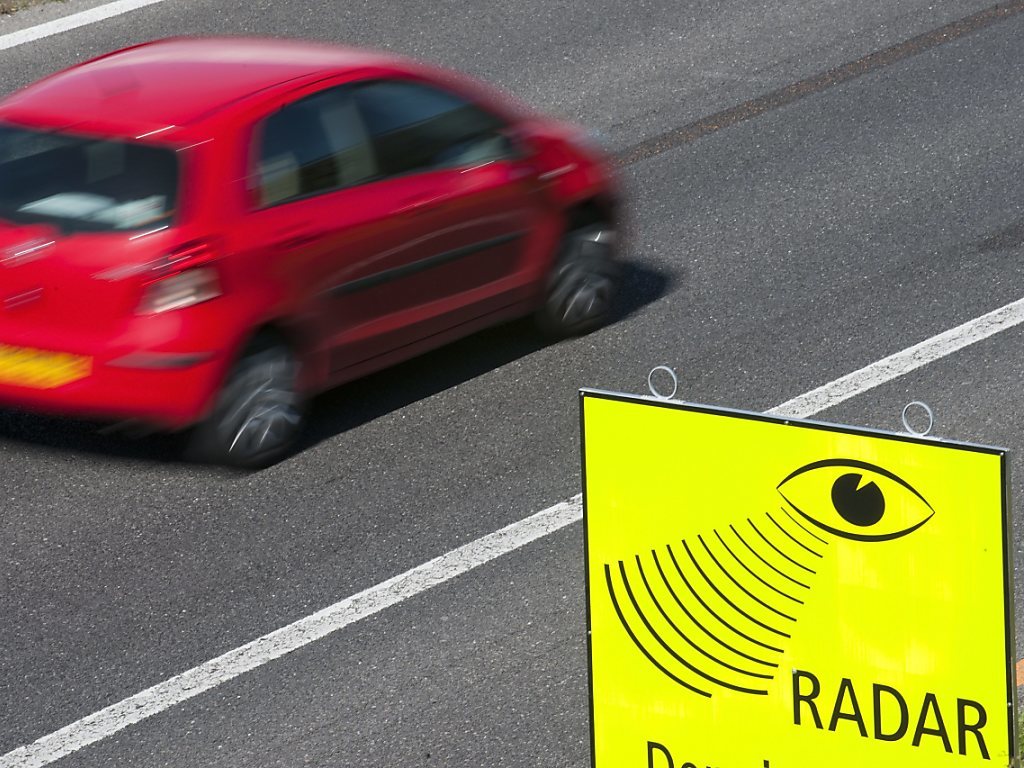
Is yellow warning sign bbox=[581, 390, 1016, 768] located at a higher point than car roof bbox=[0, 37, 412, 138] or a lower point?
lower

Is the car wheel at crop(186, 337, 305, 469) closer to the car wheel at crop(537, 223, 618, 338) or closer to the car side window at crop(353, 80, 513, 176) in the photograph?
the car side window at crop(353, 80, 513, 176)

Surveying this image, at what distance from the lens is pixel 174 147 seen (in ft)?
24.5

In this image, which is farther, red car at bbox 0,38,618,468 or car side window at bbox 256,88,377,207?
car side window at bbox 256,88,377,207

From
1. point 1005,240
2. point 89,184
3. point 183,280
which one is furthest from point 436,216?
point 1005,240

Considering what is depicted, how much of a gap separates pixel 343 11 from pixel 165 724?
8538mm

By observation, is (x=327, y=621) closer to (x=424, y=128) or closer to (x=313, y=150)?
(x=313, y=150)

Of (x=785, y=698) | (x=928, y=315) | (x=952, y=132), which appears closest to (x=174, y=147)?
(x=928, y=315)

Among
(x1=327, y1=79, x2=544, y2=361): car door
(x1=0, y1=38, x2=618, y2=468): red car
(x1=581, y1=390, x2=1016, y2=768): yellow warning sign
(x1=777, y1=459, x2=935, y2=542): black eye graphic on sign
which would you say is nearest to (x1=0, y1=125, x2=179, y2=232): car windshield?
(x1=0, y1=38, x2=618, y2=468): red car

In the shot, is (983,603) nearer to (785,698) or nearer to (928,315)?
(785,698)

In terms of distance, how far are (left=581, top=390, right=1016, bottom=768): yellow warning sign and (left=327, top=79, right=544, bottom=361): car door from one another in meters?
4.14

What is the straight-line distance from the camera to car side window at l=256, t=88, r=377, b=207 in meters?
7.72

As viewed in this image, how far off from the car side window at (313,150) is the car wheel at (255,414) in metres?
0.67

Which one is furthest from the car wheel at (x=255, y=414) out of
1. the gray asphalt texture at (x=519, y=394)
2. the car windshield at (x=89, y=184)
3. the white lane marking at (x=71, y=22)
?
the white lane marking at (x=71, y=22)

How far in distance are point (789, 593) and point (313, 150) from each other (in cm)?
456
